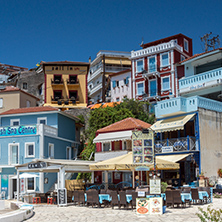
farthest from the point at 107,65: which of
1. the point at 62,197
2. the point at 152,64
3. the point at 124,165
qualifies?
the point at 124,165

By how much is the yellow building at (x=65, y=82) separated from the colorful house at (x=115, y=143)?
18.3 meters

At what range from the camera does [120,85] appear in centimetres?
5319

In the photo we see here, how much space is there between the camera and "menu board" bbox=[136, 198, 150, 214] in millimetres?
16734

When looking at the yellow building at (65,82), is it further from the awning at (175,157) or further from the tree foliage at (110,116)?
the awning at (175,157)

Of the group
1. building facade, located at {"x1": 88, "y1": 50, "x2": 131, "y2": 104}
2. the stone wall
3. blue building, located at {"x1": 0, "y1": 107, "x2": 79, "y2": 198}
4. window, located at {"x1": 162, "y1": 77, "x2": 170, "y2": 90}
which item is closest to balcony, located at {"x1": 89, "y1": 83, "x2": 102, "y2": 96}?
building facade, located at {"x1": 88, "y1": 50, "x2": 131, "y2": 104}

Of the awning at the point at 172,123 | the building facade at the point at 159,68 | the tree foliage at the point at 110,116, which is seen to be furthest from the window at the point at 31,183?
the building facade at the point at 159,68

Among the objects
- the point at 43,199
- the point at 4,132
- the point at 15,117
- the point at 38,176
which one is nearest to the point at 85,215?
the point at 43,199

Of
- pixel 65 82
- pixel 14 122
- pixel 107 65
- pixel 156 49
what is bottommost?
pixel 14 122

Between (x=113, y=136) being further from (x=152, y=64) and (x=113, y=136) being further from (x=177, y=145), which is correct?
(x=152, y=64)

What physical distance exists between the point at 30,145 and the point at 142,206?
63.0 ft

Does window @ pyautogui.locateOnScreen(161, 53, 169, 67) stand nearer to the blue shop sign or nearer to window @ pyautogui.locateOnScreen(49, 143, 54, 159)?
window @ pyautogui.locateOnScreen(49, 143, 54, 159)

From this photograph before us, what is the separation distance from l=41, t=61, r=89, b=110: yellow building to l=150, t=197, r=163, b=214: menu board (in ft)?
116

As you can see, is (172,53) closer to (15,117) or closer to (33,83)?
(15,117)

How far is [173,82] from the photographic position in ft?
137
